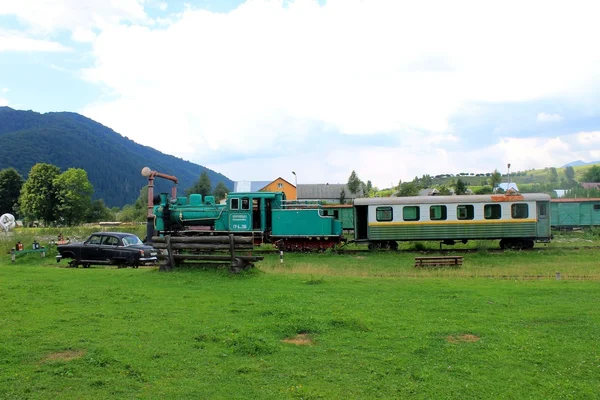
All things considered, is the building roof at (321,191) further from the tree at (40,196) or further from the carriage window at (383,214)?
the carriage window at (383,214)

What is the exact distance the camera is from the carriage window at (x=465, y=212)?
2594 centimetres

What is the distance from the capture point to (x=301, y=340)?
7223 mm

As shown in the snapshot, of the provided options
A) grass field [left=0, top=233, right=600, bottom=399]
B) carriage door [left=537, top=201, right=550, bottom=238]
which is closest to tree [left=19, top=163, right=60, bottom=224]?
grass field [left=0, top=233, right=600, bottom=399]

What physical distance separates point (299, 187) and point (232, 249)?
3044 inches

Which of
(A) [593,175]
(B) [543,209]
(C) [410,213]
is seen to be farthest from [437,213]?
(A) [593,175]

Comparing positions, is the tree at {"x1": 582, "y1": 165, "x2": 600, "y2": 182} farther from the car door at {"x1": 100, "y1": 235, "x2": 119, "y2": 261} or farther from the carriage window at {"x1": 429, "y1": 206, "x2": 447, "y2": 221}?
the car door at {"x1": 100, "y1": 235, "x2": 119, "y2": 261}

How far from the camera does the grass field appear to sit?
538 cm

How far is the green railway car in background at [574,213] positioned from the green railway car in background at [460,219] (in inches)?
596

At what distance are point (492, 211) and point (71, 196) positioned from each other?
62035 mm

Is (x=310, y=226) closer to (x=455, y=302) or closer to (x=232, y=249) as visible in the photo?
(x=232, y=249)

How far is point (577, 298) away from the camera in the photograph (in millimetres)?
10359

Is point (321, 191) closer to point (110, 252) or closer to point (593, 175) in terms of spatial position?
point (110, 252)

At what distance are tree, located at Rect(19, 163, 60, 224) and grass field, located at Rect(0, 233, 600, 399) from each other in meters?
65.6

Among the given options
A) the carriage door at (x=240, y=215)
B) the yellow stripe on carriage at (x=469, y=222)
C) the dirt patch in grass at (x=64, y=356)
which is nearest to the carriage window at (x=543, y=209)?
the yellow stripe on carriage at (x=469, y=222)
